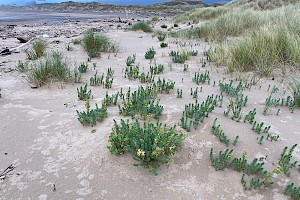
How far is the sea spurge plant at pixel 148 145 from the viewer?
2.35 metres

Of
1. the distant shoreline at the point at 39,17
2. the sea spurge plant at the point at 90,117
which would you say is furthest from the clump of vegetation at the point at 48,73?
the distant shoreline at the point at 39,17

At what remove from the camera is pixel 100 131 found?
303cm

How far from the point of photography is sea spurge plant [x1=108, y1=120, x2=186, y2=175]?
2.35m

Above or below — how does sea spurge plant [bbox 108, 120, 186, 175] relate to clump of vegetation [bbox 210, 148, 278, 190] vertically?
above

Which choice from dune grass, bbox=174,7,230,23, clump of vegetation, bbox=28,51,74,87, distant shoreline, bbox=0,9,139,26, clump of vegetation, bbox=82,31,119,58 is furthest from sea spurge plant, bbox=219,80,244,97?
distant shoreline, bbox=0,9,139,26

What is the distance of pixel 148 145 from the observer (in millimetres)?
2377

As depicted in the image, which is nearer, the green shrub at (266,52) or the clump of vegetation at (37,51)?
the green shrub at (266,52)

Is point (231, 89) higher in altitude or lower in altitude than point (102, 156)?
higher

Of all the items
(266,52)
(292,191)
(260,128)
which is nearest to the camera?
(292,191)

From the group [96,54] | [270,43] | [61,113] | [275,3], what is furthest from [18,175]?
[275,3]

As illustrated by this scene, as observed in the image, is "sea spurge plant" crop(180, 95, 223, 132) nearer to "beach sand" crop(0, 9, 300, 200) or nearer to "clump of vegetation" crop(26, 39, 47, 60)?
"beach sand" crop(0, 9, 300, 200)

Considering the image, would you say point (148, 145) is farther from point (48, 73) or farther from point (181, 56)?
point (181, 56)

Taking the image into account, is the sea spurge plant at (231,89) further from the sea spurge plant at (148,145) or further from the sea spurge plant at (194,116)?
the sea spurge plant at (148,145)

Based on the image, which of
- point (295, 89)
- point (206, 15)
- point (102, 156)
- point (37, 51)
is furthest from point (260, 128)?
point (206, 15)
